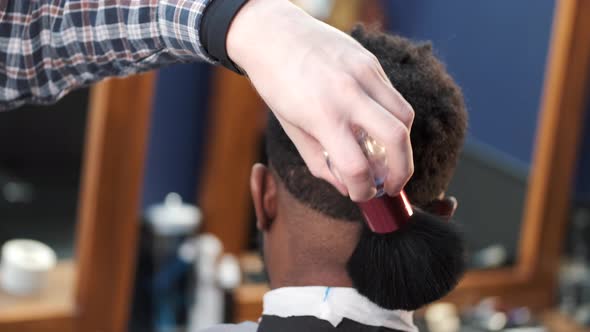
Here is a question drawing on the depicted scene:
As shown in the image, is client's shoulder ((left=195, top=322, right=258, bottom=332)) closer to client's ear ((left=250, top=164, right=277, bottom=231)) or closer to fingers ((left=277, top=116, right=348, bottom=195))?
client's ear ((left=250, top=164, right=277, bottom=231))

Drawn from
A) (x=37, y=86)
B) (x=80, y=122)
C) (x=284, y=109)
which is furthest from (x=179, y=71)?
(x=284, y=109)

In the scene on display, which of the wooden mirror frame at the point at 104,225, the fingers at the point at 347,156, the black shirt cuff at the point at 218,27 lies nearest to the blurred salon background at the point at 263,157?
the wooden mirror frame at the point at 104,225

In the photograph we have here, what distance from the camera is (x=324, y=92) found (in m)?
0.73

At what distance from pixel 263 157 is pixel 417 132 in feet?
5.05

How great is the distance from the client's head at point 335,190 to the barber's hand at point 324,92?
0.38 meters

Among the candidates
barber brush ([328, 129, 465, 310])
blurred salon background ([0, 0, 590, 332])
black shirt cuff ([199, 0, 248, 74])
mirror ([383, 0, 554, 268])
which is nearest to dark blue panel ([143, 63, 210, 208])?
blurred salon background ([0, 0, 590, 332])

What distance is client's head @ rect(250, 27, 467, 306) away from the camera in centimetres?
117

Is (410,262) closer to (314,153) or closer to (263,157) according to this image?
(314,153)

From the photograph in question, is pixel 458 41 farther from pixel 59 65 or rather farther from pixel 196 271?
pixel 59 65

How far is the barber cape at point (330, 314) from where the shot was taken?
1.24m

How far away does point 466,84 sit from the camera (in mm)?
2955

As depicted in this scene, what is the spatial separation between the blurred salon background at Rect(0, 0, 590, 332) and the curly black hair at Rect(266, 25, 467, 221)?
4.32ft

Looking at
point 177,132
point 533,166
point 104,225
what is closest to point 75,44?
point 104,225

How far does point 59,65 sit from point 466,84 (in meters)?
2.03
